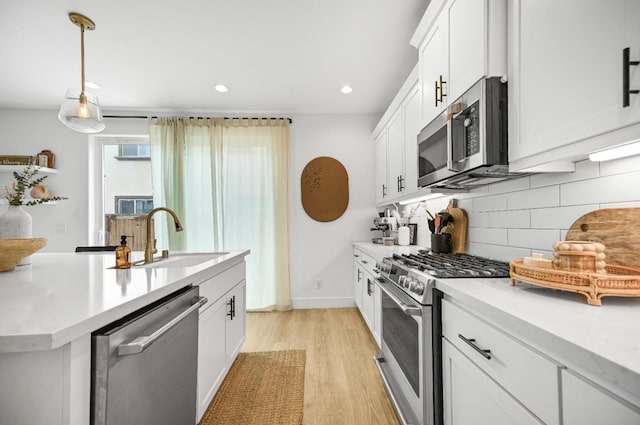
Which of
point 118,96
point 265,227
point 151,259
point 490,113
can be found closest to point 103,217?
point 118,96

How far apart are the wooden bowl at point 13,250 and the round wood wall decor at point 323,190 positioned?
2755 millimetres

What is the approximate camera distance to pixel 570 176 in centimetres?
119

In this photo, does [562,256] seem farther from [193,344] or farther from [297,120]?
[297,120]

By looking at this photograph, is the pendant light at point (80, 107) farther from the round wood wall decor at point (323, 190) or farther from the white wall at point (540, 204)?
the white wall at point (540, 204)

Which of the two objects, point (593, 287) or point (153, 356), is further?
point (153, 356)

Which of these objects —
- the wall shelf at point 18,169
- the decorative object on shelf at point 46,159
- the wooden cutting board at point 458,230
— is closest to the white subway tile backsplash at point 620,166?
the wooden cutting board at point 458,230

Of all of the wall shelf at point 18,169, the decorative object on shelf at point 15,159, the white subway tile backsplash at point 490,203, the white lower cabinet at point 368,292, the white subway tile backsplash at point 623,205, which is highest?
the decorative object on shelf at point 15,159

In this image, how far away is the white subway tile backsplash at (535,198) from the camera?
4.16ft

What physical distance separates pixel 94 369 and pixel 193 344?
0.60m

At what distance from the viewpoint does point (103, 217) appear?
3871mm

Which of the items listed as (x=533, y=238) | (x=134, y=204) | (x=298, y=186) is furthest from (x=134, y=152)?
(x=533, y=238)

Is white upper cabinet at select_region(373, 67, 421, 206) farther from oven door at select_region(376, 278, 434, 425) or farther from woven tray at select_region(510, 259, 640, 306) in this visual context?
woven tray at select_region(510, 259, 640, 306)

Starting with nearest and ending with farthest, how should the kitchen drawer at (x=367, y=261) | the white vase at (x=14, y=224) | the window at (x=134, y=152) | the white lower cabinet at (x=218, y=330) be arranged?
the white vase at (x=14, y=224)
the white lower cabinet at (x=218, y=330)
the kitchen drawer at (x=367, y=261)
the window at (x=134, y=152)

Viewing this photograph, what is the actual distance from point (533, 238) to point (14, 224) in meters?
2.54
